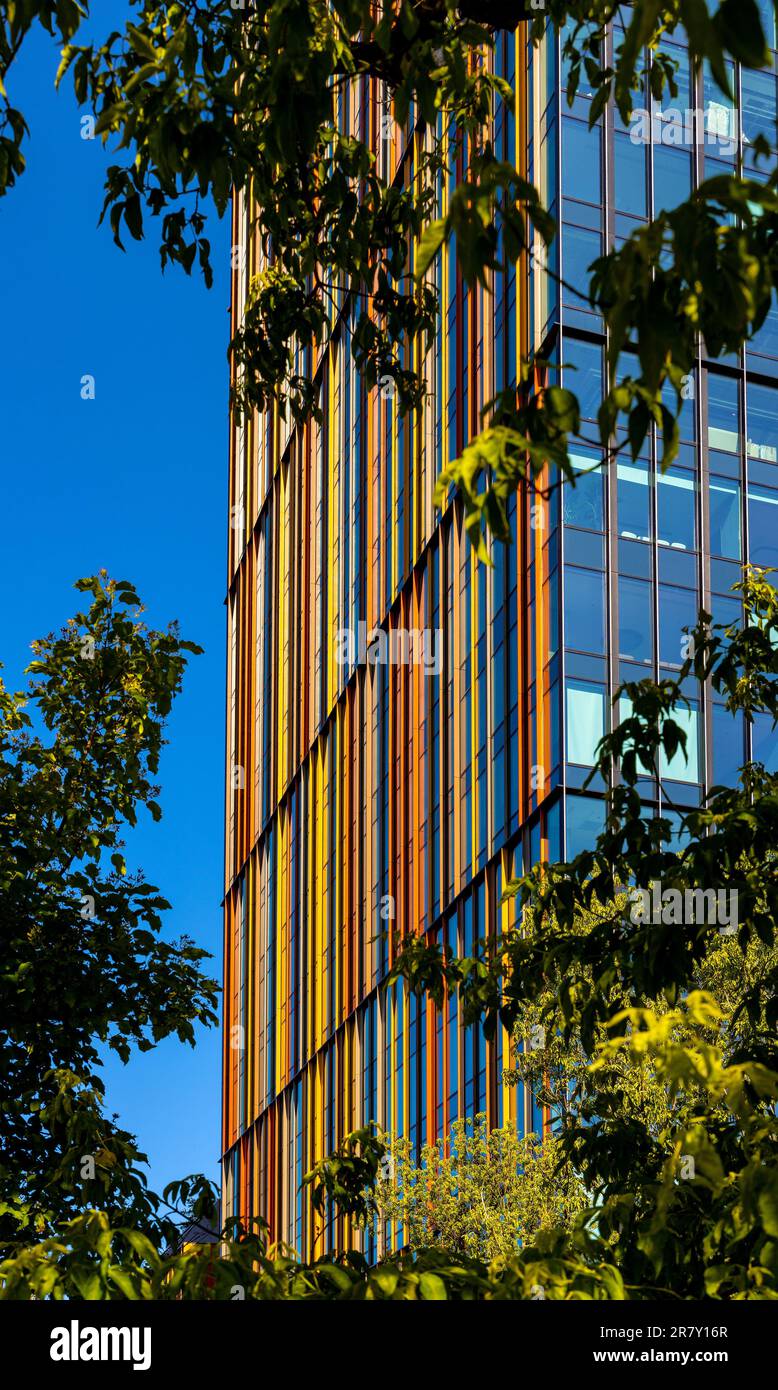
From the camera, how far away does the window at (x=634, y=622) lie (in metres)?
37.4

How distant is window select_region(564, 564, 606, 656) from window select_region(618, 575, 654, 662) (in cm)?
49

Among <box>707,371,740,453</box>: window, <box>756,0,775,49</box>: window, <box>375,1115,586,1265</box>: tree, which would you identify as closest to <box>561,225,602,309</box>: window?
<box>707,371,740,453</box>: window

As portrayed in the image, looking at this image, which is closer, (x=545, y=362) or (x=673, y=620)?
(x=545, y=362)

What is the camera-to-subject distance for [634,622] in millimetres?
37625

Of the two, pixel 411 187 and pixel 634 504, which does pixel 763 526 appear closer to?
pixel 634 504

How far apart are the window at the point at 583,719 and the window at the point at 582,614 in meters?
0.85

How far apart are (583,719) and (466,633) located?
785 centimetres

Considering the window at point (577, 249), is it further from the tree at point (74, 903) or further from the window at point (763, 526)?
the tree at point (74, 903)

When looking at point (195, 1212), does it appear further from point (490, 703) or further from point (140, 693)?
point (490, 703)

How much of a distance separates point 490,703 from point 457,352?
33.4 feet

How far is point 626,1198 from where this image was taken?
616cm

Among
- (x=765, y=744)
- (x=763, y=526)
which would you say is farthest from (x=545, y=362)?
(x=763, y=526)

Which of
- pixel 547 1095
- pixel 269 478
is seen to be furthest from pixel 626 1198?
pixel 269 478

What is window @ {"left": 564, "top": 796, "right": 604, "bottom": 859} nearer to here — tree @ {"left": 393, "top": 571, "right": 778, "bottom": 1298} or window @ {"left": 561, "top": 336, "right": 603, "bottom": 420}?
window @ {"left": 561, "top": 336, "right": 603, "bottom": 420}
